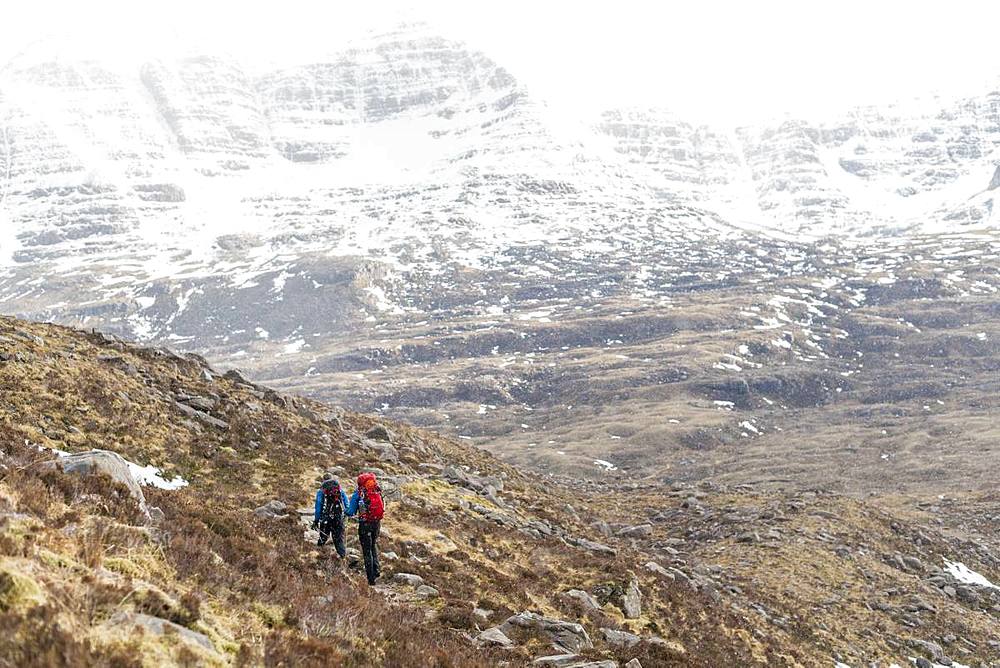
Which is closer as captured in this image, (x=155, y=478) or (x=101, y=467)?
(x=101, y=467)

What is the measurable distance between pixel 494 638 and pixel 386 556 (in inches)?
206

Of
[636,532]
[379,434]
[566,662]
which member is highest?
[566,662]

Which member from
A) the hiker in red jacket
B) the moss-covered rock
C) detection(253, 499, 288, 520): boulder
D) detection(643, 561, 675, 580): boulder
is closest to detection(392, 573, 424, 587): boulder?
the hiker in red jacket

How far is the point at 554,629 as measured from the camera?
62.1ft

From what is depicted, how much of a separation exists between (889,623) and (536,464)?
79.3 metres

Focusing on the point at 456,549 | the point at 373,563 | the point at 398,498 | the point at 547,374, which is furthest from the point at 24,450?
the point at 547,374

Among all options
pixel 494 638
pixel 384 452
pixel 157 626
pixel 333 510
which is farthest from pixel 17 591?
pixel 384 452

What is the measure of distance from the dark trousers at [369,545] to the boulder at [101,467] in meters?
5.65

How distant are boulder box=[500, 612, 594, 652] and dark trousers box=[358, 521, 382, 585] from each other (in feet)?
11.0

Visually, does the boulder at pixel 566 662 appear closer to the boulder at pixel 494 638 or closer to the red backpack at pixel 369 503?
the boulder at pixel 494 638

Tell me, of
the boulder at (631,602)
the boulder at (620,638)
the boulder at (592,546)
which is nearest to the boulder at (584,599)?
the boulder at (631,602)

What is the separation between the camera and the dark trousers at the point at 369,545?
18.2m

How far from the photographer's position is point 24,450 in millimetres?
14688

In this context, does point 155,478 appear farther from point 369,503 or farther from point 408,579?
point 408,579
